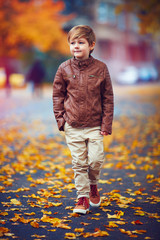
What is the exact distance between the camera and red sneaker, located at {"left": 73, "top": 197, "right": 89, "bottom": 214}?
4.02m

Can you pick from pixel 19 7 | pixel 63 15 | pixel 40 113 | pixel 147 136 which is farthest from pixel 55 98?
pixel 63 15

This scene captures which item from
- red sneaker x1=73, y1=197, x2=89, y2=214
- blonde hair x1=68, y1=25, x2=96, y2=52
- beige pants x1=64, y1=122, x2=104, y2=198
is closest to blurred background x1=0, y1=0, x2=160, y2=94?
blonde hair x1=68, y1=25, x2=96, y2=52

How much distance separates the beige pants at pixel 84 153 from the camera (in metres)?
4.12

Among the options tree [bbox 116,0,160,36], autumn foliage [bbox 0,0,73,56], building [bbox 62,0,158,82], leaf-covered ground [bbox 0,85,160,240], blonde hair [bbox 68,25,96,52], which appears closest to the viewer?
leaf-covered ground [bbox 0,85,160,240]

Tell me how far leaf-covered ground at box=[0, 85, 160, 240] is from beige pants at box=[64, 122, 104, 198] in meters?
0.34

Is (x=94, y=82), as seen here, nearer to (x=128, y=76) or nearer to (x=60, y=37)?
(x=60, y=37)

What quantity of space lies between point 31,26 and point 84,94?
53.5 feet

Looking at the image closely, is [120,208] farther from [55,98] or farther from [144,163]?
[144,163]

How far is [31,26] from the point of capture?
19484 millimetres

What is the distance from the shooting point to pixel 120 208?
4.26m

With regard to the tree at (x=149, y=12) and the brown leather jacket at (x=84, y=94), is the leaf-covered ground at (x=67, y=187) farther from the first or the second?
the tree at (x=149, y=12)

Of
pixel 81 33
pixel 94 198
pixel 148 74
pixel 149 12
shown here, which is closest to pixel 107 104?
pixel 81 33

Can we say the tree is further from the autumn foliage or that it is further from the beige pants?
the beige pants

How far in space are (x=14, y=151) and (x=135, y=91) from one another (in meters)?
17.8
